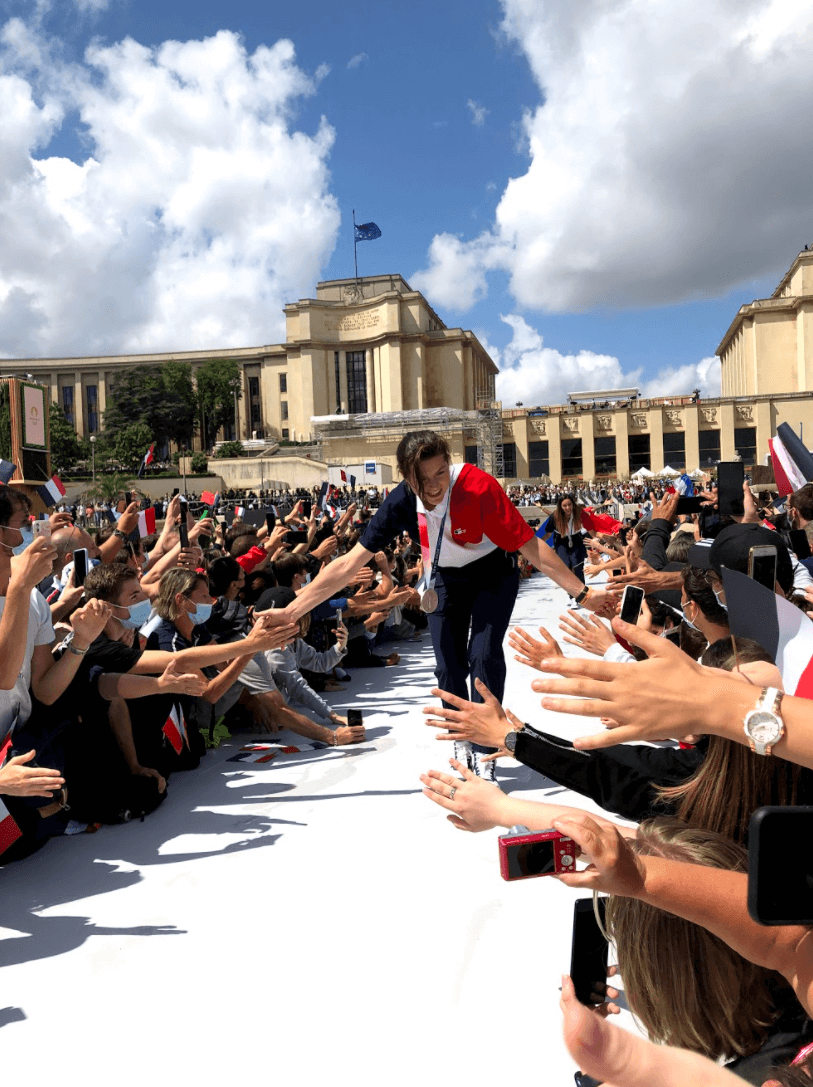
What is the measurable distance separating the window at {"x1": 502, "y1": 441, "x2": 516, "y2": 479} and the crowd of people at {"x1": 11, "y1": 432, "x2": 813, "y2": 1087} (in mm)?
60697

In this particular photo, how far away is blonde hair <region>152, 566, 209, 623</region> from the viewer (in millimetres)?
5098

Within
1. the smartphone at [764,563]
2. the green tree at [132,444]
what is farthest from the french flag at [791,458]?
the green tree at [132,444]

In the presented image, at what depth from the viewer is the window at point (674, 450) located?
217ft

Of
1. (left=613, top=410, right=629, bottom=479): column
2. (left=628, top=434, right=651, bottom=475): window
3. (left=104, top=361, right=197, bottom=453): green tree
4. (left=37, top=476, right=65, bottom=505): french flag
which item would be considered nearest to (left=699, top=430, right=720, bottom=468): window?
(left=628, top=434, right=651, bottom=475): window

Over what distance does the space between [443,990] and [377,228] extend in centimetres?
9267

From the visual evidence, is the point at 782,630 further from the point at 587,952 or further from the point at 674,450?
the point at 674,450

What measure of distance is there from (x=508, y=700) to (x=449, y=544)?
2307mm

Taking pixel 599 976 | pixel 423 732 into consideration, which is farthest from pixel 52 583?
pixel 599 976

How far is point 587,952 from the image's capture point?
191cm

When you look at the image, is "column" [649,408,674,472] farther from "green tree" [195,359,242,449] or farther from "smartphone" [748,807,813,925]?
"smartphone" [748,807,813,925]

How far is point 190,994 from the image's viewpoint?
2619 mm

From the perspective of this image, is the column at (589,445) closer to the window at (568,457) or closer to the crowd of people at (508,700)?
the window at (568,457)

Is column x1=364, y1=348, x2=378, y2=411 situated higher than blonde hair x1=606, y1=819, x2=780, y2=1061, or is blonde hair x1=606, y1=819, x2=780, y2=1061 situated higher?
column x1=364, y1=348, x2=378, y2=411

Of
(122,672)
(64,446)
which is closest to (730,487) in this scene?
(122,672)
